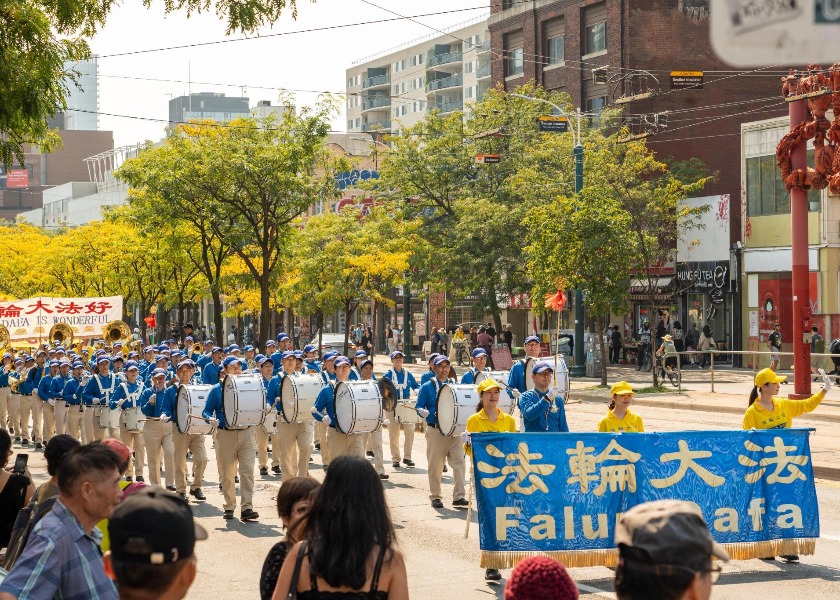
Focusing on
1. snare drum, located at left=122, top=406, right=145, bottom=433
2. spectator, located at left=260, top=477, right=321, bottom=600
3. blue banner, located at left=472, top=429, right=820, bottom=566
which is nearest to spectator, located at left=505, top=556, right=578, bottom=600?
spectator, located at left=260, top=477, right=321, bottom=600

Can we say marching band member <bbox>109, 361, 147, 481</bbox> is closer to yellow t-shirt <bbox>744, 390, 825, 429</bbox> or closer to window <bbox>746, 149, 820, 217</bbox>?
yellow t-shirt <bbox>744, 390, 825, 429</bbox>

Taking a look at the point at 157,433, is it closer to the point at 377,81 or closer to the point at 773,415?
the point at 773,415

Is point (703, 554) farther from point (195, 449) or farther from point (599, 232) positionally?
point (599, 232)

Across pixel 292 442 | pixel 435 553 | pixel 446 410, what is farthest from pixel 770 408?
pixel 292 442

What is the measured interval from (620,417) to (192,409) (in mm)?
7136

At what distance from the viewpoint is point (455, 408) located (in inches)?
624

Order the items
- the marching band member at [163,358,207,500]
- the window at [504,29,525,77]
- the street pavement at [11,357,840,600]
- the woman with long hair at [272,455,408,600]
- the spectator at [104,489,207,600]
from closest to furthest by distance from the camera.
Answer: the spectator at [104,489,207,600], the woman with long hair at [272,455,408,600], the street pavement at [11,357,840,600], the marching band member at [163,358,207,500], the window at [504,29,525,77]

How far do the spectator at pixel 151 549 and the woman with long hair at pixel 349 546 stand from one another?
1098mm

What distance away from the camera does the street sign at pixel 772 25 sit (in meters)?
2.22

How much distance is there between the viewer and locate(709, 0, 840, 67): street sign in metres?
2.22

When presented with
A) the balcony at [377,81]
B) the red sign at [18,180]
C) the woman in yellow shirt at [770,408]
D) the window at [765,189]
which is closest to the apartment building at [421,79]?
the balcony at [377,81]

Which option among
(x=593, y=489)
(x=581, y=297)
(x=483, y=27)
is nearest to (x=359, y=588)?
(x=593, y=489)

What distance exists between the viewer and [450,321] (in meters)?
68.1

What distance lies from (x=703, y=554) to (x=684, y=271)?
4619cm
